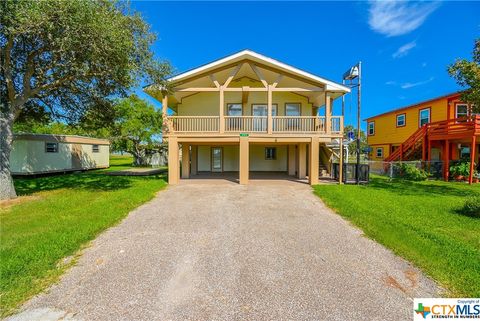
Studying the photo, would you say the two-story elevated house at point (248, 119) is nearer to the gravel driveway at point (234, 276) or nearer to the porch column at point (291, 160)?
the porch column at point (291, 160)

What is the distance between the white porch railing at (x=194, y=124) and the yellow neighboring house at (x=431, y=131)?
13315 mm

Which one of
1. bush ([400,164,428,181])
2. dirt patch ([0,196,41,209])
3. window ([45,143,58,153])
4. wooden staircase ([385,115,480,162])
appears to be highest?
wooden staircase ([385,115,480,162])

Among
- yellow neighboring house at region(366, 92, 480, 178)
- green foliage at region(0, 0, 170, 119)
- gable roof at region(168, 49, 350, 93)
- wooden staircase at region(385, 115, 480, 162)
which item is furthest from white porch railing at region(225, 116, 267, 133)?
wooden staircase at region(385, 115, 480, 162)

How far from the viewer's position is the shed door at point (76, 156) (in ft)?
59.3

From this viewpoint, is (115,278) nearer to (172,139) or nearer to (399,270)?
(399,270)

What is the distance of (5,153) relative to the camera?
8.08 metres

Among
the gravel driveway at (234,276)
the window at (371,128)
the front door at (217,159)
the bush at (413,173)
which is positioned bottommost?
the gravel driveway at (234,276)

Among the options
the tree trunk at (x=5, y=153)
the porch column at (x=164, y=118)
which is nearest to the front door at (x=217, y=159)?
the porch column at (x=164, y=118)

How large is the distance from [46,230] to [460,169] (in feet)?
64.1

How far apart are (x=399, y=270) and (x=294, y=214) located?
127 inches

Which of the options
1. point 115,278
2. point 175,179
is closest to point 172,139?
point 175,179

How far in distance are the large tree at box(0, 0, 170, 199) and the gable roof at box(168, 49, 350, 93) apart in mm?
2568

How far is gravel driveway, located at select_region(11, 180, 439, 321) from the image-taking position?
104 inches

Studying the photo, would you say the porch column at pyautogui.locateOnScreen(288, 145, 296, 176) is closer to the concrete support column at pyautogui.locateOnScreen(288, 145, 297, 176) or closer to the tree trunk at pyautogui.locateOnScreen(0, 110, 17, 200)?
the concrete support column at pyautogui.locateOnScreen(288, 145, 297, 176)
